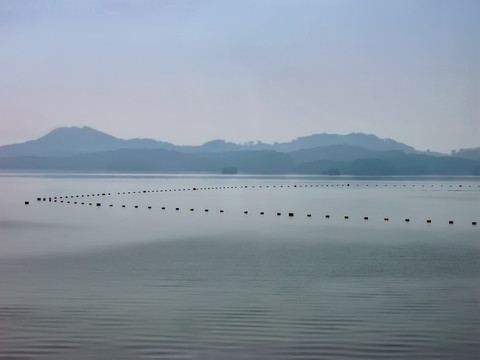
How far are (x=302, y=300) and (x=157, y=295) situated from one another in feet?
A: 9.17

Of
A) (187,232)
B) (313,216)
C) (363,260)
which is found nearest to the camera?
(363,260)

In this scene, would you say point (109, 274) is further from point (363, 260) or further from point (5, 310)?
point (363, 260)

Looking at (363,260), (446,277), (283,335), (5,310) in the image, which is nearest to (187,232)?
(363,260)

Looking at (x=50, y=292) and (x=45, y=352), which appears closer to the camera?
(x=45, y=352)

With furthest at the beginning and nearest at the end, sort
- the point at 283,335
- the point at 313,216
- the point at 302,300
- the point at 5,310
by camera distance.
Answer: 1. the point at 313,216
2. the point at 302,300
3. the point at 5,310
4. the point at 283,335

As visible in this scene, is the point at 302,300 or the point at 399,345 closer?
the point at 399,345

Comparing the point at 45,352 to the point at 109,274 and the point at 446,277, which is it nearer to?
the point at 109,274

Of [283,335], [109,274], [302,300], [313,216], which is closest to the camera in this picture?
[283,335]

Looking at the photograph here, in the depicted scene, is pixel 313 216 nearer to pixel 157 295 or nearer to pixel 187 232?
pixel 187 232

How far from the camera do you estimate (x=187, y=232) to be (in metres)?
27.4

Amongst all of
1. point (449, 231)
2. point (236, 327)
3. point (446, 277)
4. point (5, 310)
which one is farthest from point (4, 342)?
point (449, 231)

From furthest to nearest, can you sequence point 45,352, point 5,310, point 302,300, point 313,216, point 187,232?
1. point 313,216
2. point 187,232
3. point 302,300
4. point 5,310
5. point 45,352

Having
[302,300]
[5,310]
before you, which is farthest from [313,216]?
[5,310]

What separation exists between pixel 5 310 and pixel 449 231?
21413mm
